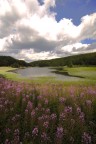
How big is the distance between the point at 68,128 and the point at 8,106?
8.55 feet

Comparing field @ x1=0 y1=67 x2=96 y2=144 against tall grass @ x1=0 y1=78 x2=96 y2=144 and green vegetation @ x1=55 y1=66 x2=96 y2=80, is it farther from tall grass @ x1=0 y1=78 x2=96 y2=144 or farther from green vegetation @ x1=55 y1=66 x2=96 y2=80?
green vegetation @ x1=55 y1=66 x2=96 y2=80

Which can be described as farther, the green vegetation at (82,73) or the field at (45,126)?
the green vegetation at (82,73)

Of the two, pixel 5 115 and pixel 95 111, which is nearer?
pixel 5 115

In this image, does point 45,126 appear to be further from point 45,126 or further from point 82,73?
point 82,73

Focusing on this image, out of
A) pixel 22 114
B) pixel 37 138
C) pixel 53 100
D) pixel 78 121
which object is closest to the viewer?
pixel 37 138

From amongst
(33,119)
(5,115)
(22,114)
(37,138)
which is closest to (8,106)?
(22,114)

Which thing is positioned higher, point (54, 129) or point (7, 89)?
point (7, 89)

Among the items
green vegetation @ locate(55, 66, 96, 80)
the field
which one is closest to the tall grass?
the field

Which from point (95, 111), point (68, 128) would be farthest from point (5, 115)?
point (95, 111)

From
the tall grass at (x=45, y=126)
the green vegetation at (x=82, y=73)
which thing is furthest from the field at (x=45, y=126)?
the green vegetation at (x=82, y=73)

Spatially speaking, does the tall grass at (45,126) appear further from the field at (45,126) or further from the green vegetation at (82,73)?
the green vegetation at (82,73)

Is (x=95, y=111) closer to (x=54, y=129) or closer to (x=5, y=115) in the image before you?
(x=54, y=129)

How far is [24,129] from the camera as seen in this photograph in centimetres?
636

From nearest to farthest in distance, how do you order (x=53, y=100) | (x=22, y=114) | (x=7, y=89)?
1. (x=22, y=114)
2. (x=53, y=100)
3. (x=7, y=89)
